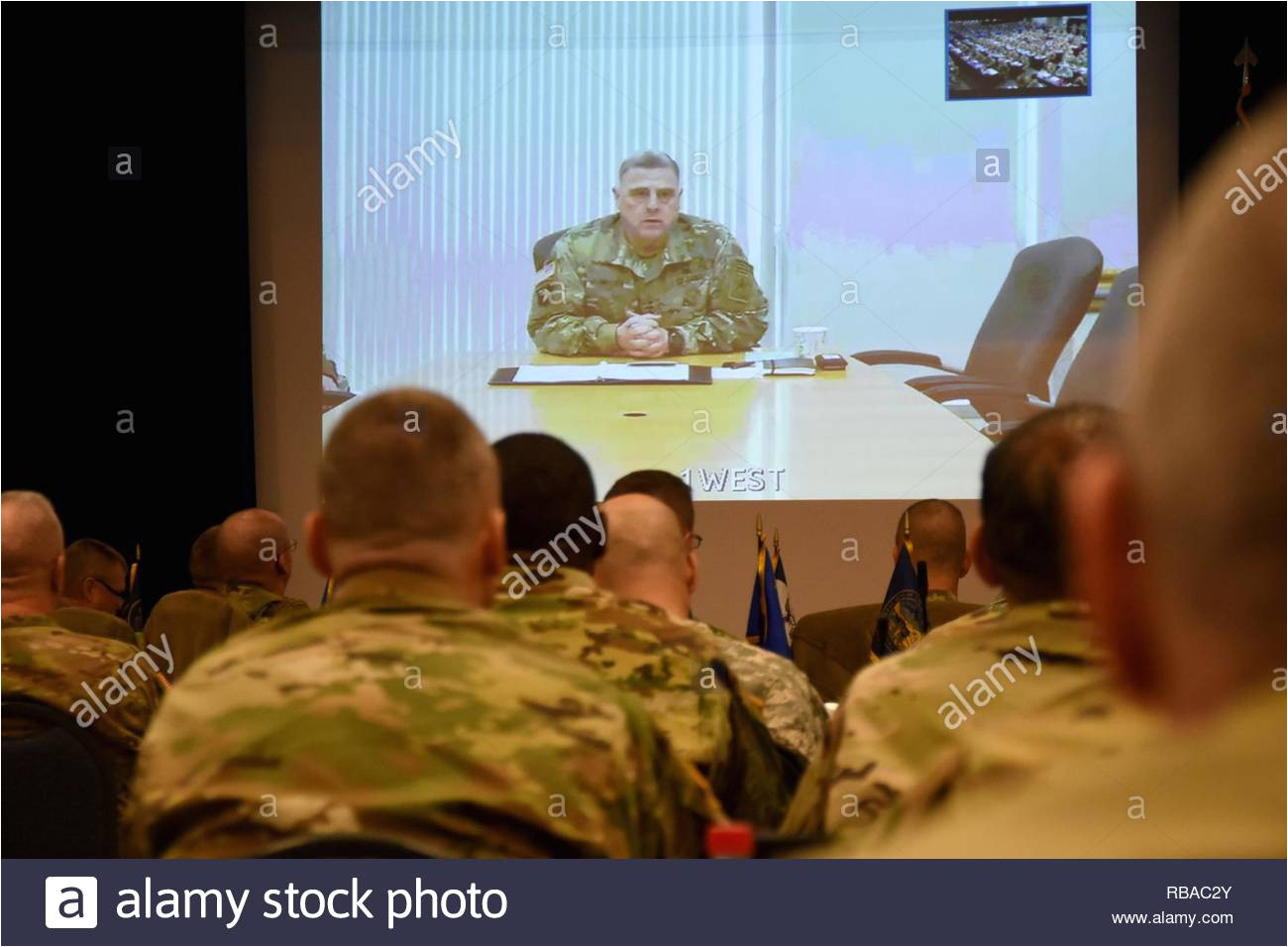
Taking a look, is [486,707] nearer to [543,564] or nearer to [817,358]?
[543,564]

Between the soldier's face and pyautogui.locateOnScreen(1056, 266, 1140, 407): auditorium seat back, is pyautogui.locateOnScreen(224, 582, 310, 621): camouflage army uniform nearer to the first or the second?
the soldier's face

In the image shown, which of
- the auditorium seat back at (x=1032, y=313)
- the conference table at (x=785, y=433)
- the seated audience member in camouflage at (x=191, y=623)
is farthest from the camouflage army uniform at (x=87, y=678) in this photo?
the auditorium seat back at (x=1032, y=313)

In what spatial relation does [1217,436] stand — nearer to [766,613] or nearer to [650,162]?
[766,613]

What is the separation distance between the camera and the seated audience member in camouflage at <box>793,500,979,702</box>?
3770mm

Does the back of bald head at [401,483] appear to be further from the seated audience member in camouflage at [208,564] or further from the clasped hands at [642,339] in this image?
the clasped hands at [642,339]

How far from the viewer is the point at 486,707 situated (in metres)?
1.29

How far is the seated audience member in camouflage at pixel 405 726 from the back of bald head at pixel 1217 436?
745mm

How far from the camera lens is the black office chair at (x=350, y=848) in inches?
43.0

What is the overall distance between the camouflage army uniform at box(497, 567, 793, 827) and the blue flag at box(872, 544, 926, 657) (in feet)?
4.22

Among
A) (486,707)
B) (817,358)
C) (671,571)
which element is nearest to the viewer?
(486,707)

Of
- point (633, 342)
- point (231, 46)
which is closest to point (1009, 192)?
point (633, 342)

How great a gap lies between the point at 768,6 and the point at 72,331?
3.69m

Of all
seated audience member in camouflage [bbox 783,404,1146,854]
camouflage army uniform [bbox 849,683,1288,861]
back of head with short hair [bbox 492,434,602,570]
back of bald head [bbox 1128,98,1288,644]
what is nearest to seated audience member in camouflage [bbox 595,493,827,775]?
back of head with short hair [bbox 492,434,602,570]

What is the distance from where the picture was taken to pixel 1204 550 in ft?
1.74
